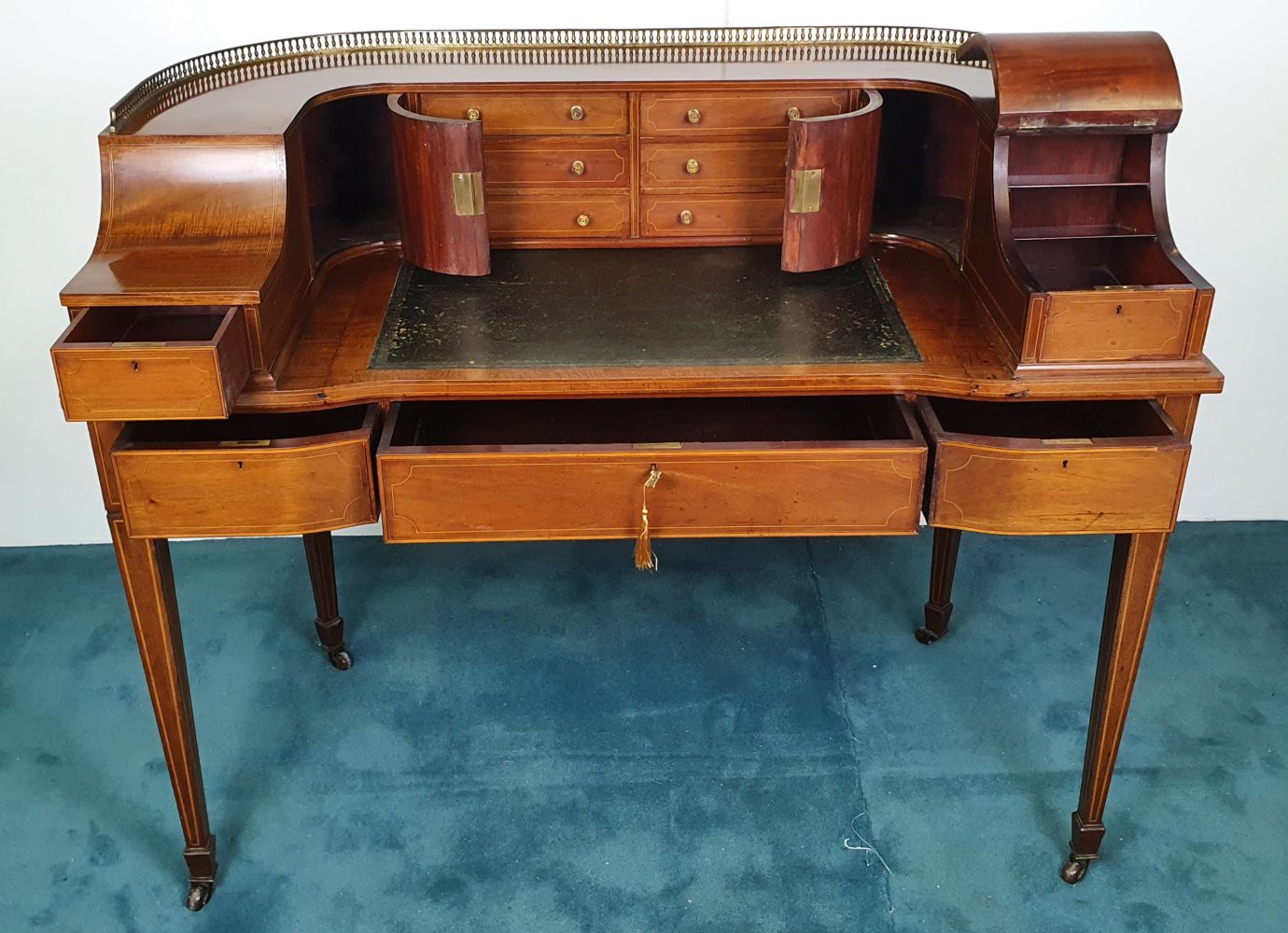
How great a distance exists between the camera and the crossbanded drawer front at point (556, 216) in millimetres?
2215

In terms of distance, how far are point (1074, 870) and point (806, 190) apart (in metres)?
1.24

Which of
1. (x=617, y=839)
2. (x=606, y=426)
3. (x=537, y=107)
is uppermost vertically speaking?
(x=537, y=107)

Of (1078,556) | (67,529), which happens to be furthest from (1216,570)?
(67,529)

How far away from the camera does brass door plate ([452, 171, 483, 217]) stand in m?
2.03

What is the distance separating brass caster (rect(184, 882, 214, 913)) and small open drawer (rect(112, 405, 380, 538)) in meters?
0.69

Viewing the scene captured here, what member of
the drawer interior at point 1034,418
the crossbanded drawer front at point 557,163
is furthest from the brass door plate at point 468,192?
the drawer interior at point 1034,418

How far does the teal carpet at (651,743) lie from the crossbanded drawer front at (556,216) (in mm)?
964

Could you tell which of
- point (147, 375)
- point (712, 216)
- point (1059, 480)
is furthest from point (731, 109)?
point (147, 375)

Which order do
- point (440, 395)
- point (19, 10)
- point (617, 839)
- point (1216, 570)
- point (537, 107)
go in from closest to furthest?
point (440, 395) → point (537, 107) → point (617, 839) → point (19, 10) → point (1216, 570)

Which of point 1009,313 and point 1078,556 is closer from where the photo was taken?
point 1009,313

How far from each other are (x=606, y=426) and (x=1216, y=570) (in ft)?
5.74

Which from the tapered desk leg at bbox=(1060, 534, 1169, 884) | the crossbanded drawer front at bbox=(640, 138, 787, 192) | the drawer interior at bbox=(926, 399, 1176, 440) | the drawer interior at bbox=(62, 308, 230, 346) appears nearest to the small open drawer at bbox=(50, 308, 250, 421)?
the drawer interior at bbox=(62, 308, 230, 346)

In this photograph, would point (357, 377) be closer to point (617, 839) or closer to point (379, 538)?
point (617, 839)

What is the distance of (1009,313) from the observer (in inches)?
73.4
